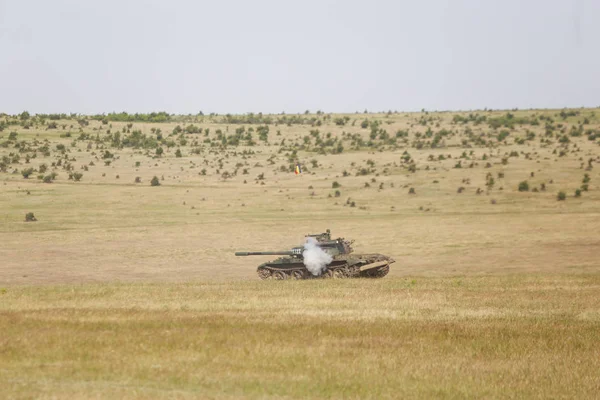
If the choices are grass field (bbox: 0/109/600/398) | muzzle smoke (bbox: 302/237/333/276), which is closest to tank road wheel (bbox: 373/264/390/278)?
grass field (bbox: 0/109/600/398)

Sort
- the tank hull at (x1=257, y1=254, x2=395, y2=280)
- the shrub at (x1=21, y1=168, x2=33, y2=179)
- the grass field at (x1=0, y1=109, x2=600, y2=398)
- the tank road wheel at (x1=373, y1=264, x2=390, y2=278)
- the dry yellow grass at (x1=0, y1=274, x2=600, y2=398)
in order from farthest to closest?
the shrub at (x1=21, y1=168, x2=33, y2=179) < the tank road wheel at (x1=373, y1=264, x2=390, y2=278) < the tank hull at (x1=257, y1=254, x2=395, y2=280) < the grass field at (x1=0, y1=109, x2=600, y2=398) < the dry yellow grass at (x1=0, y1=274, x2=600, y2=398)

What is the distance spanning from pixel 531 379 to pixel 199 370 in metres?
6.81

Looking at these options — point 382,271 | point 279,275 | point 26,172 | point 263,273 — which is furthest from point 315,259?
point 26,172

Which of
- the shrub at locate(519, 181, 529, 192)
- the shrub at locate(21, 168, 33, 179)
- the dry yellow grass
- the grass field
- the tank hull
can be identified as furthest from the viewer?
the shrub at locate(21, 168, 33, 179)

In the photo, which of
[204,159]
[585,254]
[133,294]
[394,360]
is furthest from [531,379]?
[204,159]

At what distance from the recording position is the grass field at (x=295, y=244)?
800 inches

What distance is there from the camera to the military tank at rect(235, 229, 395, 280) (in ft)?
132

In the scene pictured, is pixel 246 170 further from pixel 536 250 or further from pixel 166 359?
pixel 166 359

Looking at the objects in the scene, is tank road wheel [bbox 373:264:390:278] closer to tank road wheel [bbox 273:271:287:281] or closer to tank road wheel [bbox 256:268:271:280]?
tank road wheel [bbox 273:271:287:281]

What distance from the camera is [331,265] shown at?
40406 mm

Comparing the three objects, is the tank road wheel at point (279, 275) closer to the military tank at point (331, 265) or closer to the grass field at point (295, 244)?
the military tank at point (331, 265)

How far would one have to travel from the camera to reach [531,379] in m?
19.8

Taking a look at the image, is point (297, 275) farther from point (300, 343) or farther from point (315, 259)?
point (300, 343)

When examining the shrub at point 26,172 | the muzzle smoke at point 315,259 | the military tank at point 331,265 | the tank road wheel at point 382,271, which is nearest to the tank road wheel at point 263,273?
the military tank at point 331,265
